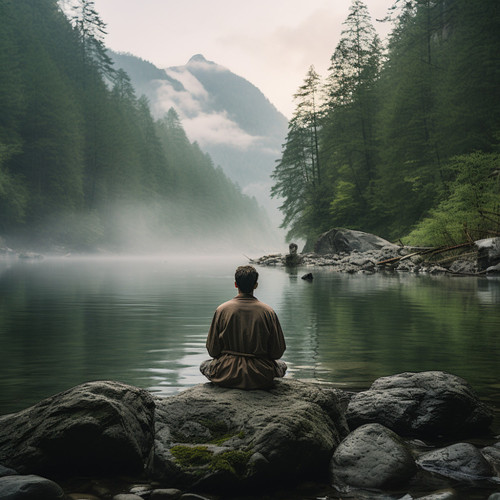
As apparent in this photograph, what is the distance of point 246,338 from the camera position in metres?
4.89

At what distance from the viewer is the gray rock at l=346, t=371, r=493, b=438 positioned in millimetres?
5223

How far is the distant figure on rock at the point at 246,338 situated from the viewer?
4.87 m

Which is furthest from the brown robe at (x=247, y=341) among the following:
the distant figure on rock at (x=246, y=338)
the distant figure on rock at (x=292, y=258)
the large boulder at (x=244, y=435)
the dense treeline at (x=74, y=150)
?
the dense treeline at (x=74, y=150)

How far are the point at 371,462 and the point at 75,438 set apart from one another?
227 centimetres

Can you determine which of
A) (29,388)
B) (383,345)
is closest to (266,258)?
(383,345)

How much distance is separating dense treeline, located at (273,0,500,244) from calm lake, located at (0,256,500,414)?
38.5ft

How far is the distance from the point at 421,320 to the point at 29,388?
8.61m

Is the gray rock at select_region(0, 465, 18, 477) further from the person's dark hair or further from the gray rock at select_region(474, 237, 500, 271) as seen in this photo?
the gray rock at select_region(474, 237, 500, 271)

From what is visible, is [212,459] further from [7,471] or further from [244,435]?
[7,471]

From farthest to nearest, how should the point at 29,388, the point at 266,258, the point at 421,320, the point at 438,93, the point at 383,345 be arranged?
the point at 266,258
the point at 438,93
the point at 421,320
the point at 383,345
the point at 29,388

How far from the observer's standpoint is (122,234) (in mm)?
71125

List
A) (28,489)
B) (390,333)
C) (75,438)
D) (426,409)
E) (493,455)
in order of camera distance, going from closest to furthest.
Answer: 1. (28,489)
2. (75,438)
3. (493,455)
4. (426,409)
5. (390,333)

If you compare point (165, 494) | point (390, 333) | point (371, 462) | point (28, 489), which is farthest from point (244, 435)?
point (390, 333)

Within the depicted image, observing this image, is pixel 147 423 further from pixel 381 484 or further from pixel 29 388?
pixel 29 388
